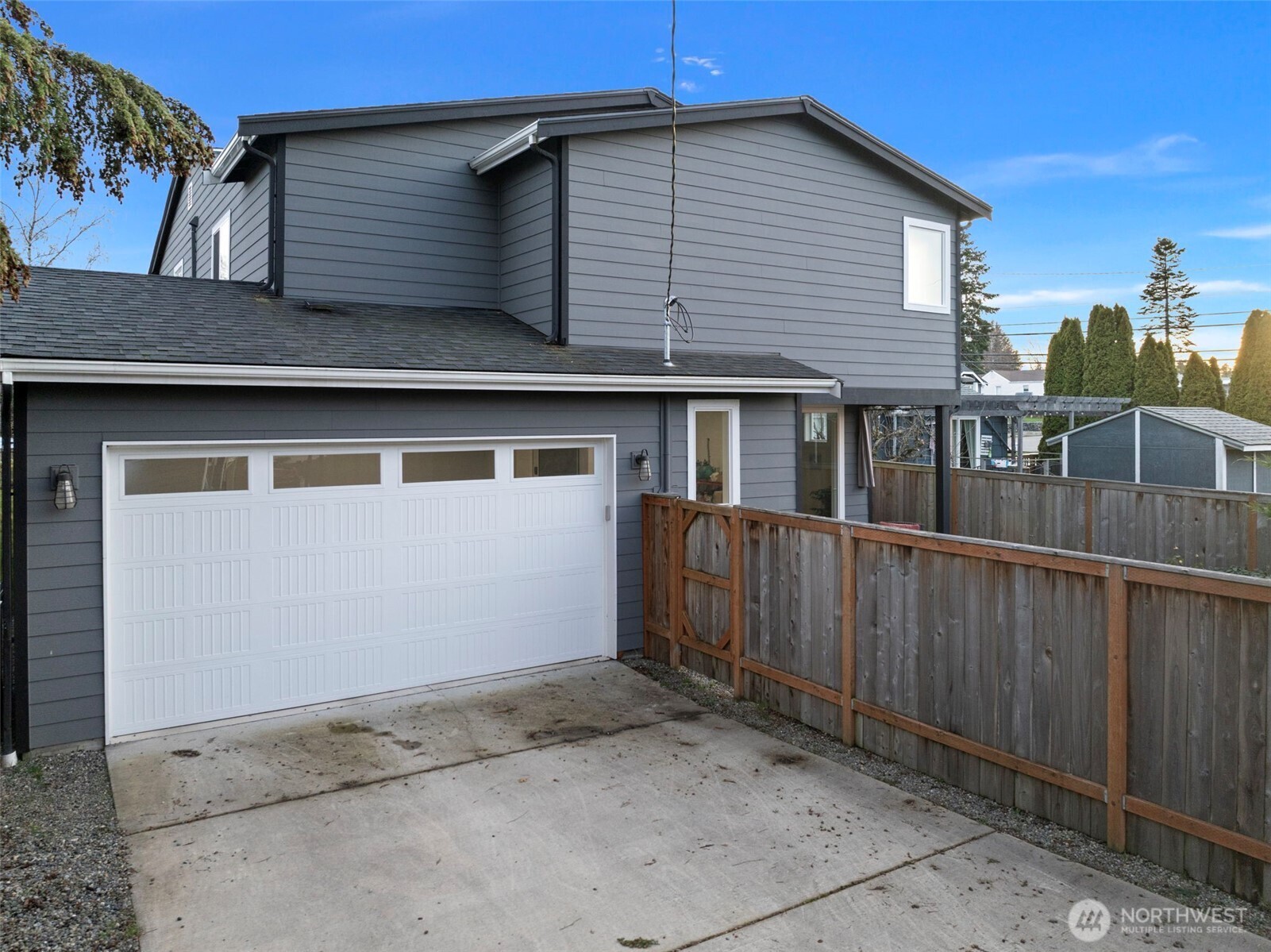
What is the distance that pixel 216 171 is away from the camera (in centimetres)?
977

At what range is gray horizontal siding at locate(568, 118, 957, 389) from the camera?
28.1 ft

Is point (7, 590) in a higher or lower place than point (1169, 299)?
lower

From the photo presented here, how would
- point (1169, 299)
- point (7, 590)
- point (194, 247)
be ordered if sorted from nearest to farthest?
point (7, 590), point (194, 247), point (1169, 299)

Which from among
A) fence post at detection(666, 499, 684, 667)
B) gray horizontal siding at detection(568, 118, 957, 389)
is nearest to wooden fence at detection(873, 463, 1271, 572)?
gray horizontal siding at detection(568, 118, 957, 389)

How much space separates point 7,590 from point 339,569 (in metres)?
2.09

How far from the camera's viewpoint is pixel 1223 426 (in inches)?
655

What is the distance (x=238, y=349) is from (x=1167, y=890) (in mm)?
6392

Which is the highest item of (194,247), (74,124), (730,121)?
(730,121)

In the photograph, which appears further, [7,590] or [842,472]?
[842,472]

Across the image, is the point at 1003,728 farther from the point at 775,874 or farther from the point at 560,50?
the point at 560,50

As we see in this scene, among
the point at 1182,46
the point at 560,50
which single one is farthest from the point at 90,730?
the point at 1182,46

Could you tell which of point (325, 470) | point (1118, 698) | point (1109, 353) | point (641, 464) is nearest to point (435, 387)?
point (325, 470)

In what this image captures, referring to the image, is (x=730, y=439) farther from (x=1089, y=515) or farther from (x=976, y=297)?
(x=976, y=297)

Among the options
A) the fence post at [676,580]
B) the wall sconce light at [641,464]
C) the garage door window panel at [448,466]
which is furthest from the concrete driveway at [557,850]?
the wall sconce light at [641,464]
